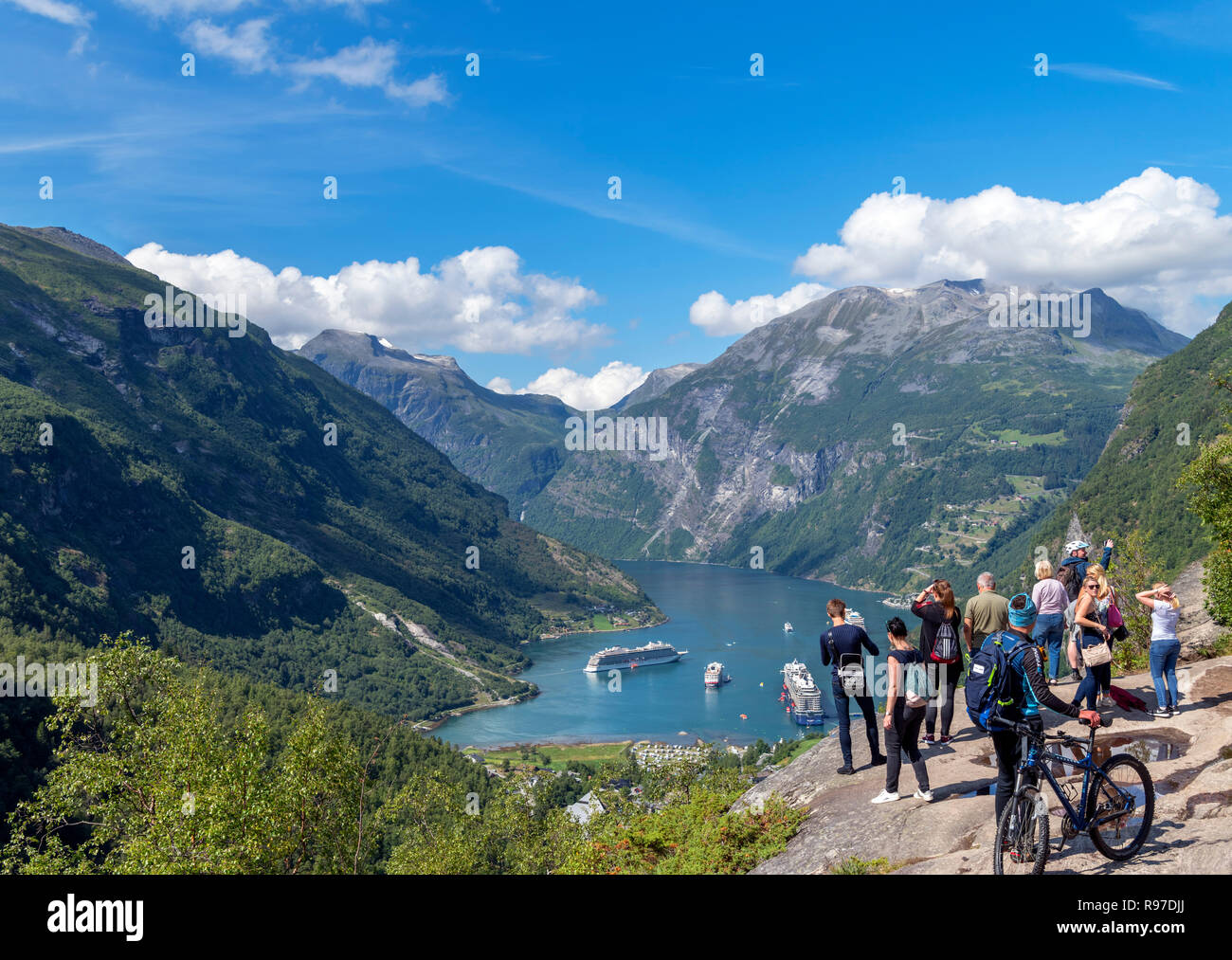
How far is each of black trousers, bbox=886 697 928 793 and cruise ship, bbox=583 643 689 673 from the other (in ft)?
597

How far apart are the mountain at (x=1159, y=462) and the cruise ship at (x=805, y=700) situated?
6313cm

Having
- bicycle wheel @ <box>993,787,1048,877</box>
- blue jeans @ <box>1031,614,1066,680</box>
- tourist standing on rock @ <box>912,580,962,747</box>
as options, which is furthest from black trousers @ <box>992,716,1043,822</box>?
blue jeans @ <box>1031,614,1066,680</box>

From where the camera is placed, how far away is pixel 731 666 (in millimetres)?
179000

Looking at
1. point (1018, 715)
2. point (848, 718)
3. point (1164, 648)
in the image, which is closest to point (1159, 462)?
point (1164, 648)

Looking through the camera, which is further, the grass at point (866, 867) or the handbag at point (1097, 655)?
the handbag at point (1097, 655)

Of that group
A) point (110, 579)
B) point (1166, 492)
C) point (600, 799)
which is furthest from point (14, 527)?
point (1166, 492)

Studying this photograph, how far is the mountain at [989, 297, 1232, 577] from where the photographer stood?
14188 centimetres

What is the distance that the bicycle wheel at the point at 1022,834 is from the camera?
9562 mm

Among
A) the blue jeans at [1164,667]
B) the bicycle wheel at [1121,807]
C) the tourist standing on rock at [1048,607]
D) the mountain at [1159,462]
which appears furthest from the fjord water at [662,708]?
the bicycle wheel at [1121,807]
